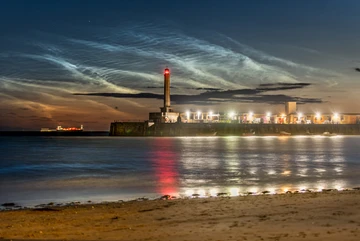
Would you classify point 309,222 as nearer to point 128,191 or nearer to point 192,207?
point 192,207

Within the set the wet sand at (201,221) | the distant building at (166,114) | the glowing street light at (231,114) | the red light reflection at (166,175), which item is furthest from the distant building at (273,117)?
the wet sand at (201,221)

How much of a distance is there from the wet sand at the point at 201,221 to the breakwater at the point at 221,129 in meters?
126

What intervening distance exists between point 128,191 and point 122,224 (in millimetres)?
10512

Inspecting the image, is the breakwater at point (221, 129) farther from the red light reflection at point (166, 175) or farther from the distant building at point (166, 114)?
the red light reflection at point (166, 175)

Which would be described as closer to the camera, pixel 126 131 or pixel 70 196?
pixel 70 196

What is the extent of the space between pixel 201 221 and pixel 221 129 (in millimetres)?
139105

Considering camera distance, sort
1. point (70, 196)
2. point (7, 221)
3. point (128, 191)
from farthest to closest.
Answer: point (128, 191) → point (70, 196) → point (7, 221)

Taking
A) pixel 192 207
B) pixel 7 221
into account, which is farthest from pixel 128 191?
pixel 7 221

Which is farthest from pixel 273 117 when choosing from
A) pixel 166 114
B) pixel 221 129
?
pixel 166 114

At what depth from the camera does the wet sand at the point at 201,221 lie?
8.34 metres

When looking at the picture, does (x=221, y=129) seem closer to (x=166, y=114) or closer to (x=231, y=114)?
(x=231, y=114)

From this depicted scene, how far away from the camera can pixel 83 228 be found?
367 inches

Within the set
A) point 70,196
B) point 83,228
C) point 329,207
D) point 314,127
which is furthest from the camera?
point 314,127

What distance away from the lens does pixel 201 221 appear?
32.3ft
